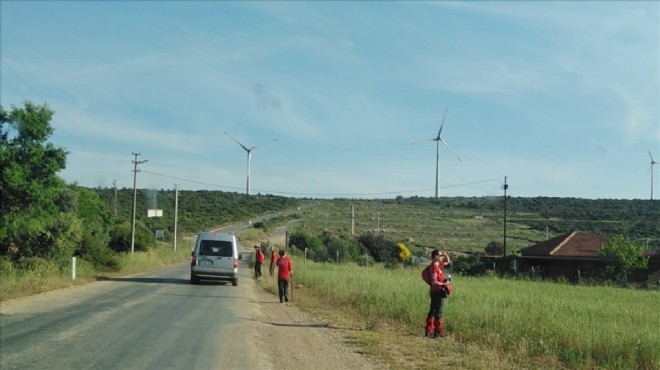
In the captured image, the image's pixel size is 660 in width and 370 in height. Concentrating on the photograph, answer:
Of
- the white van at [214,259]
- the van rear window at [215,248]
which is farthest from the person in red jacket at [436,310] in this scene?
the van rear window at [215,248]

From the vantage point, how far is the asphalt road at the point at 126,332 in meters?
10.3

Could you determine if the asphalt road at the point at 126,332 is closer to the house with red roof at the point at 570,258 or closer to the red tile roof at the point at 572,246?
the red tile roof at the point at 572,246

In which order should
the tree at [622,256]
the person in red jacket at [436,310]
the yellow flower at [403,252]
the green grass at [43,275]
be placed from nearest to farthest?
1. the person in red jacket at [436,310]
2. the green grass at [43,275]
3. the tree at [622,256]
4. the yellow flower at [403,252]

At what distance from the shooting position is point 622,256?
136 ft

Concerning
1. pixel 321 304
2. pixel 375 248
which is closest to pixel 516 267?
pixel 375 248

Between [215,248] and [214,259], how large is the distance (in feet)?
1.56

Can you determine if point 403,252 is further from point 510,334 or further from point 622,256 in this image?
point 510,334

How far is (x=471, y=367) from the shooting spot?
10047 millimetres

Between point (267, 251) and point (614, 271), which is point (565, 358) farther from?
point (267, 251)

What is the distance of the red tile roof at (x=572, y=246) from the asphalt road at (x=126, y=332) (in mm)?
31739

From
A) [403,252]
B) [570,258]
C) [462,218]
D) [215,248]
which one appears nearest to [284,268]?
[215,248]

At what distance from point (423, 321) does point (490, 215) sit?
5014 cm

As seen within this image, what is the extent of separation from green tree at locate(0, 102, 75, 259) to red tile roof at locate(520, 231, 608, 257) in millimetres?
32087

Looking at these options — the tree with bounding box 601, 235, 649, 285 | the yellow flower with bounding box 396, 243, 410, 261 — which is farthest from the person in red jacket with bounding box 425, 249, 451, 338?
the yellow flower with bounding box 396, 243, 410, 261
